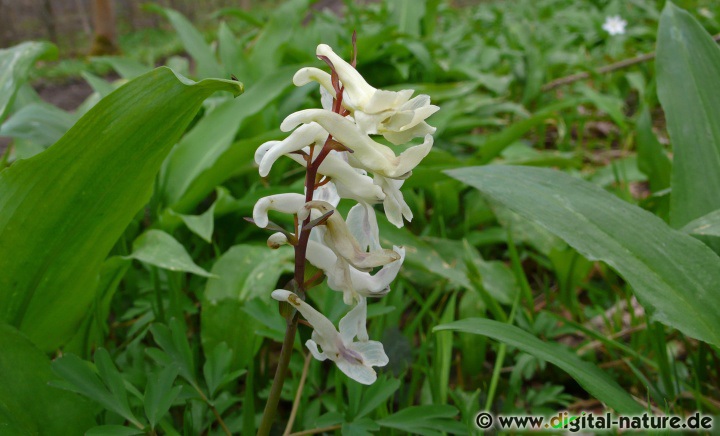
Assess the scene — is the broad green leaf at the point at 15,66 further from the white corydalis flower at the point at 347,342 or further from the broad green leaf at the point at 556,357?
the broad green leaf at the point at 556,357

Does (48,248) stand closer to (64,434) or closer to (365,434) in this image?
(64,434)

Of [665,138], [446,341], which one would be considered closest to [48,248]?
[446,341]

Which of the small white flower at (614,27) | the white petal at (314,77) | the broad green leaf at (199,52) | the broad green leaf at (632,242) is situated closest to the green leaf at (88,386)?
the white petal at (314,77)

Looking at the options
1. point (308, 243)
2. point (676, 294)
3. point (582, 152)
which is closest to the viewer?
point (308, 243)

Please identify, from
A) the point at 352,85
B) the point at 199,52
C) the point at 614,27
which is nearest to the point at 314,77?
the point at 352,85

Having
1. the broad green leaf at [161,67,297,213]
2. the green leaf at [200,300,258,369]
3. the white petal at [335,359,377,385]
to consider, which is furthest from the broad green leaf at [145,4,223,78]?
the white petal at [335,359,377,385]

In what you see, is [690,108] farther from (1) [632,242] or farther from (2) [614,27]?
(2) [614,27]
